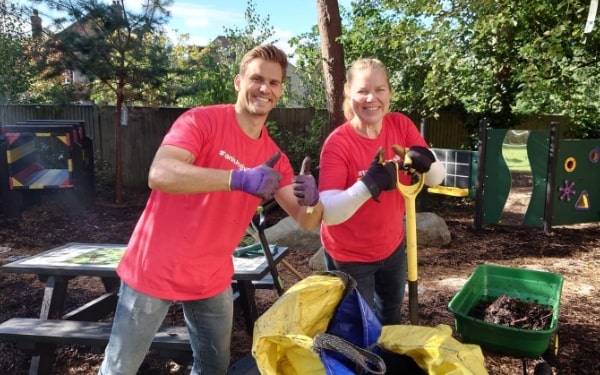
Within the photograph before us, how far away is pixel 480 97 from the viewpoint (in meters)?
9.78

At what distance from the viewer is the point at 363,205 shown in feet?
7.45

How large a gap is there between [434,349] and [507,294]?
1.91m

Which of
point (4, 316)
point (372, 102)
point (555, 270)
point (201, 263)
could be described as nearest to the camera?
point (201, 263)

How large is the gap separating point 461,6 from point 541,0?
105 cm

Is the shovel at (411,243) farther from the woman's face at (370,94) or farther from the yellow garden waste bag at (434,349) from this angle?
the yellow garden waste bag at (434,349)

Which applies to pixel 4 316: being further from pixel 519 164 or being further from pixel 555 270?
pixel 519 164

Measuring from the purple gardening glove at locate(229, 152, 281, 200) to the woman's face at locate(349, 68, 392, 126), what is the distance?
28.4 inches

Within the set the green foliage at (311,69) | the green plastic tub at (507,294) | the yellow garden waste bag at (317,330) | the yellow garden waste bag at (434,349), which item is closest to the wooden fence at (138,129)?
the green foliage at (311,69)

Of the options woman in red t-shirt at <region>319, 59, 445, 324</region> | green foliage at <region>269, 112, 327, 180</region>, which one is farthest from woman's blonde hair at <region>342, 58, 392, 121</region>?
green foliage at <region>269, 112, 327, 180</region>

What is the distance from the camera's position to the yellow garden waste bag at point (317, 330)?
4.62 ft

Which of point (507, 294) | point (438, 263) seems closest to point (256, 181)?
point (507, 294)

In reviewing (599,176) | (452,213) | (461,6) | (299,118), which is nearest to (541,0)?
(461,6)

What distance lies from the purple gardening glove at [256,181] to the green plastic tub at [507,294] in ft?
4.34

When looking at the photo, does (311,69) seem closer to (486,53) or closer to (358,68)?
(486,53)
